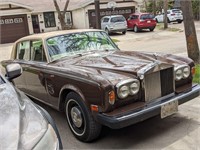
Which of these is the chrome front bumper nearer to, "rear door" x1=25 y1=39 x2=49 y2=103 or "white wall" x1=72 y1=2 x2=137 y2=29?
"rear door" x1=25 y1=39 x2=49 y2=103

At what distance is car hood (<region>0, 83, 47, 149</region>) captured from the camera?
80.9 inches

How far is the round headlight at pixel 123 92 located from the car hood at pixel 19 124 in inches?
49.6

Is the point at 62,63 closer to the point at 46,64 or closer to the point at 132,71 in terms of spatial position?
the point at 46,64

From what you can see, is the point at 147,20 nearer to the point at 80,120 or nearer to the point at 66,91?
the point at 66,91

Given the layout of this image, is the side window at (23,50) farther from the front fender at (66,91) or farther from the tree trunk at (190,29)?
the tree trunk at (190,29)

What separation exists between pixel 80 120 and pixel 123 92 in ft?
2.74

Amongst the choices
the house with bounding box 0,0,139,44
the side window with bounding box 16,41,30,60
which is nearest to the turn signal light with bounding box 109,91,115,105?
the side window with bounding box 16,41,30,60

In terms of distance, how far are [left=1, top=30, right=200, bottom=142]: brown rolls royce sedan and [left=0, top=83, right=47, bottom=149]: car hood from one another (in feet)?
3.81

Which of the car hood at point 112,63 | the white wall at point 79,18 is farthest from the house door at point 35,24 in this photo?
the car hood at point 112,63

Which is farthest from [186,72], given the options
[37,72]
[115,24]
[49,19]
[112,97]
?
[49,19]

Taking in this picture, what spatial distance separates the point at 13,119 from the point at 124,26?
80.4 feet

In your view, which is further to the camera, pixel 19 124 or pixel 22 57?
pixel 22 57

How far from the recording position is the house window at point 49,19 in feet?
109

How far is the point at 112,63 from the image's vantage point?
4.34 metres
